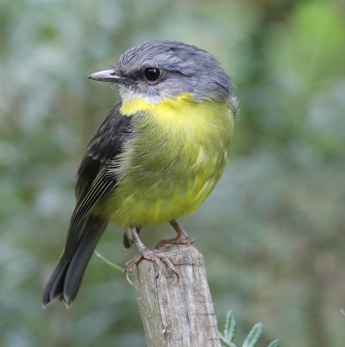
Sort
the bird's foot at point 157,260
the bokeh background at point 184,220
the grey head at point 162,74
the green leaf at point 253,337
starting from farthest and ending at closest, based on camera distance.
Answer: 1. the bokeh background at point 184,220
2. the grey head at point 162,74
3. the bird's foot at point 157,260
4. the green leaf at point 253,337

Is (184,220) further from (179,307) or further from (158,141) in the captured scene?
(179,307)

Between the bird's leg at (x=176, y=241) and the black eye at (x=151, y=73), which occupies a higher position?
the black eye at (x=151, y=73)

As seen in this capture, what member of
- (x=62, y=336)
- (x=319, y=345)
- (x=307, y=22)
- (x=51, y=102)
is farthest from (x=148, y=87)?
(x=307, y=22)

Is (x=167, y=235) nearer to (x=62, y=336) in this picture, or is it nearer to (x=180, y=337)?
(x=62, y=336)

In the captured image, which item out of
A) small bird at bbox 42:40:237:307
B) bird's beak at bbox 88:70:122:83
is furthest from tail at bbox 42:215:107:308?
bird's beak at bbox 88:70:122:83

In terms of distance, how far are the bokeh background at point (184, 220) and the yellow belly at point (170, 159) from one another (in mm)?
651

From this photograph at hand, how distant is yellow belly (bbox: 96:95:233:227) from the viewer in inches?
160

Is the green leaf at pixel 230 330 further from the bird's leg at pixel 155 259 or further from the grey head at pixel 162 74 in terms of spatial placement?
the grey head at pixel 162 74

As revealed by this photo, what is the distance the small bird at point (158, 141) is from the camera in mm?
4082

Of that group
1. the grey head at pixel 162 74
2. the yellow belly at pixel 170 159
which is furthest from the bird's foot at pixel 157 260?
the grey head at pixel 162 74

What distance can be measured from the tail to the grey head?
888 millimetres

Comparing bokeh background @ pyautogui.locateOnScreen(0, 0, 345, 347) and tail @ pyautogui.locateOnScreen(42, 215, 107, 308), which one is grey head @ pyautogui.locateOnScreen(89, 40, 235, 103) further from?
tail @ pyautogui.locateOnScreen(42, 215, 107, 308)

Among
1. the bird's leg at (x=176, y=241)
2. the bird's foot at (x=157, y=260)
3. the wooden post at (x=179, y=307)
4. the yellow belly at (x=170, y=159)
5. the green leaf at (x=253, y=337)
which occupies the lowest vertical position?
the green leaf at (x=253, y=337)

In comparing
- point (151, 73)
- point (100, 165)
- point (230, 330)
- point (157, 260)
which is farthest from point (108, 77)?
point (230, 330)
